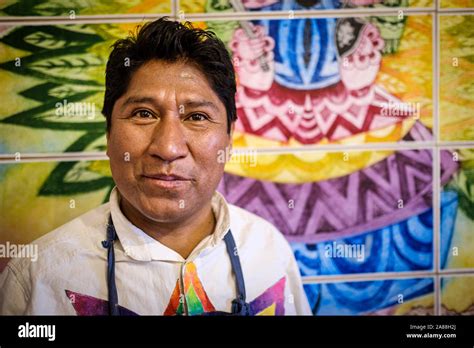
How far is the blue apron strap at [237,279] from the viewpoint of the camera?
1.42 m

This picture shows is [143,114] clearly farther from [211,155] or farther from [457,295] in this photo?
[457,295]

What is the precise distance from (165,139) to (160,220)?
0.74ft

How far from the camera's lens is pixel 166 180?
1.35 metres

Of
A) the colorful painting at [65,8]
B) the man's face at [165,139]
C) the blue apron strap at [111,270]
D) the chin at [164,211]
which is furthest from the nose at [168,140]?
the colorful painting at [65,8]

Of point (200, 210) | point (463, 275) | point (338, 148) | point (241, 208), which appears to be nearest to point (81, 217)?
point (200, 210)

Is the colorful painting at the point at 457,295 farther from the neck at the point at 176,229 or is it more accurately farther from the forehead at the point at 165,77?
the forehead at the point at 165,77

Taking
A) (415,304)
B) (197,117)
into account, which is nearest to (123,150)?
(197,117)

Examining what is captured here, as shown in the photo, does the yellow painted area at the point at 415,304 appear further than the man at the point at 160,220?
Yes

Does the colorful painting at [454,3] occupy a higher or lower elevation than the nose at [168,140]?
higher

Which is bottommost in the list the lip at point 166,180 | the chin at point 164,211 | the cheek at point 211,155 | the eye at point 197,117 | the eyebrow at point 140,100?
the chin at point 164,211

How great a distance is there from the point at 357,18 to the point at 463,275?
2.61ft

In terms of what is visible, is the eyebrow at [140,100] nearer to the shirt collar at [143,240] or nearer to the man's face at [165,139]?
the man's face at [165,139]
